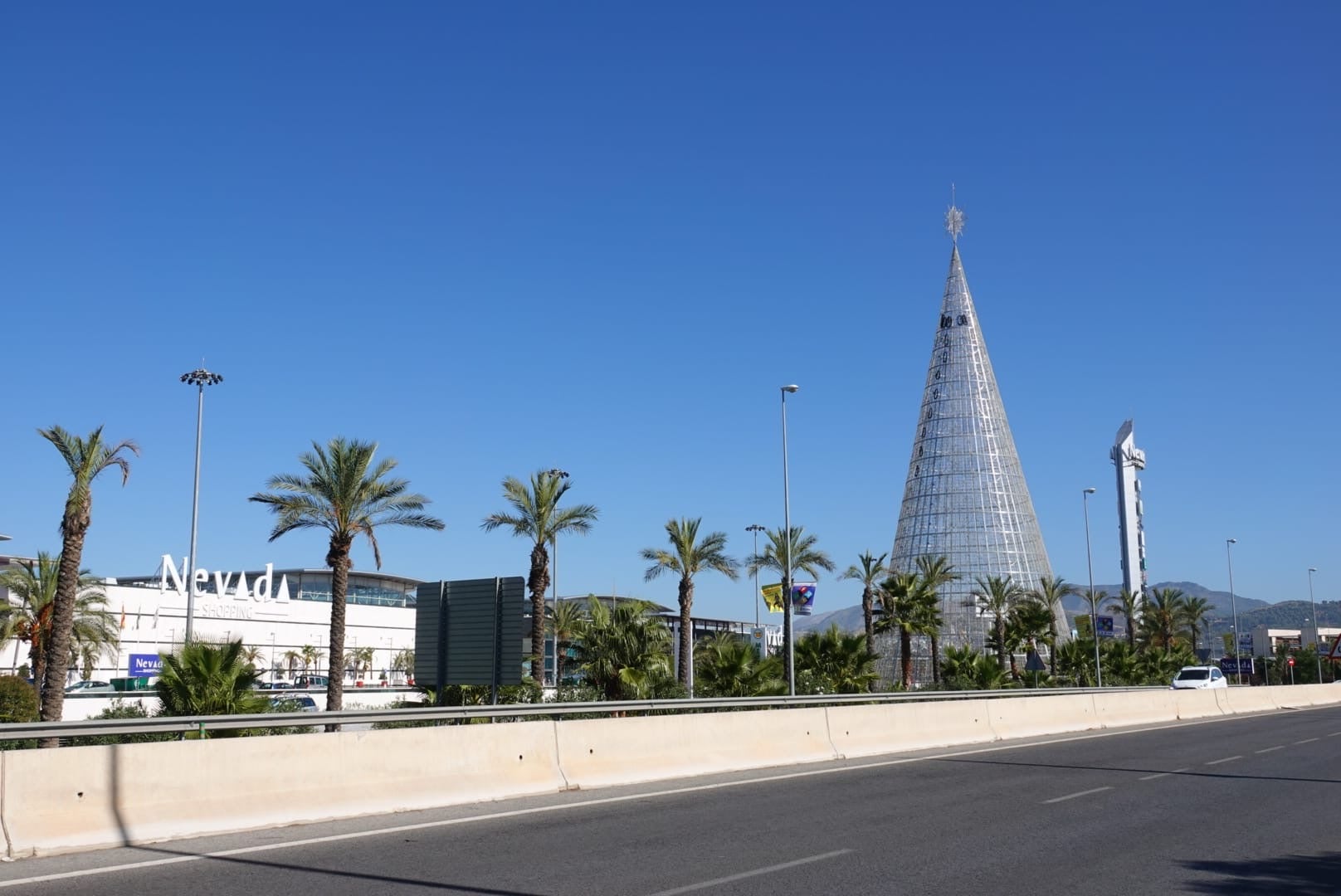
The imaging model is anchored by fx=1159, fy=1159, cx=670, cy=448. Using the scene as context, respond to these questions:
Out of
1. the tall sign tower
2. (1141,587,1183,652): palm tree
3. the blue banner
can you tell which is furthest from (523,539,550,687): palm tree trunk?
the tall sign tower

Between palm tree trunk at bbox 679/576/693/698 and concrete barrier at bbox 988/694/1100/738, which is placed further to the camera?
palm tree trunk at bbox 679/576/693/698

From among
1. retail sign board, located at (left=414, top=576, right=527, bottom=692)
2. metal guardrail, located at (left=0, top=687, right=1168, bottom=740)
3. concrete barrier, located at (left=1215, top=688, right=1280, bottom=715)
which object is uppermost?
retail sign board, located at (left=414, top=576, right=527, bottom=692)

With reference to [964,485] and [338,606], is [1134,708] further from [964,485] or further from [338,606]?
[964,485]

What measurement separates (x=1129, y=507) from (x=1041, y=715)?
159m

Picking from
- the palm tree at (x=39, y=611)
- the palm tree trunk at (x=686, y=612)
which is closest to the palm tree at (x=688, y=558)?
the palm tree trunk at (x=686, y=612)

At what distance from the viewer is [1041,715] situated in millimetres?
29328

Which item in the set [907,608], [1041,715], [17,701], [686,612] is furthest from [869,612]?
[17,701]

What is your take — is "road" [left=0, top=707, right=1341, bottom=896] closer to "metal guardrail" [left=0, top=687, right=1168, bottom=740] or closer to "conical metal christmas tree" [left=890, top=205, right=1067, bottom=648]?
"metal guardrail" [left=0, top=687, right=1168, bottom=740]

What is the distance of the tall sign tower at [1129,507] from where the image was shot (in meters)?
173

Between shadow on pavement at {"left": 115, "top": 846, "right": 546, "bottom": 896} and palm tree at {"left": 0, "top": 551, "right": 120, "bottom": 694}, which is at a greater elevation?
palm tree at {"left": 0, "top": 551, "right": 120, "bottom": 694}

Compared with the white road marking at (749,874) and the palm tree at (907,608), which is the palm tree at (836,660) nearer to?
the palm tree at (907,608)

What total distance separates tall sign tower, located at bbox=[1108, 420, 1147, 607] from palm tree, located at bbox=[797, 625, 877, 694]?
140 metres

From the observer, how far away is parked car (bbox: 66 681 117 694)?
60.1m

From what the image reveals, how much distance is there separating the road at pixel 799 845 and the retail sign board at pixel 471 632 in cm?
981
